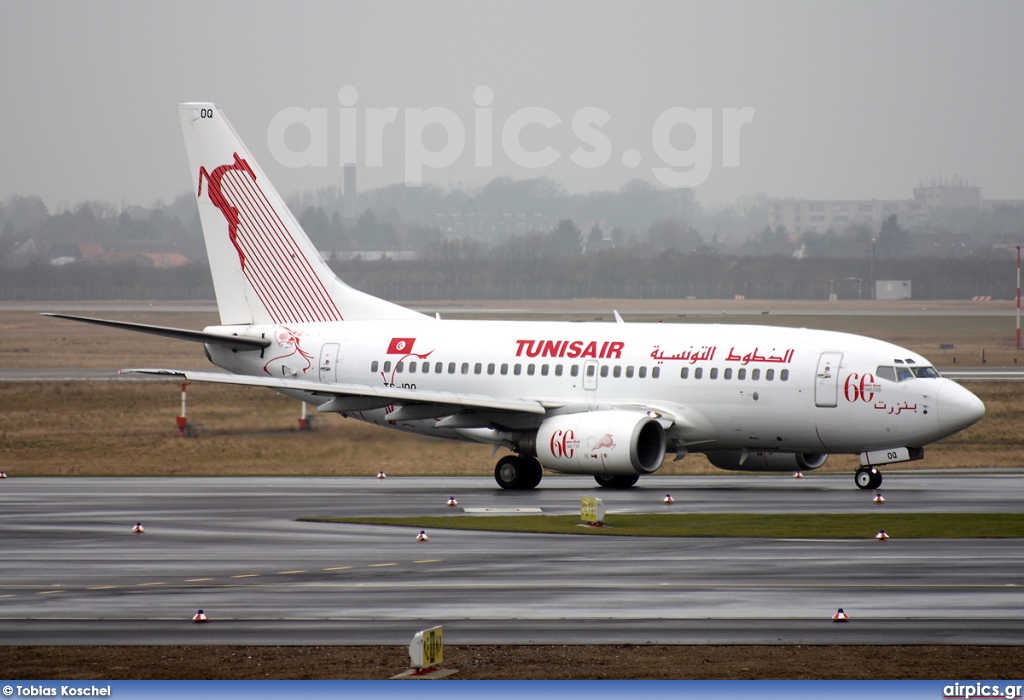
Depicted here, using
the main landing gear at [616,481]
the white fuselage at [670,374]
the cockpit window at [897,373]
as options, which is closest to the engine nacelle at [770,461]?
the white fuselage at [670,374]

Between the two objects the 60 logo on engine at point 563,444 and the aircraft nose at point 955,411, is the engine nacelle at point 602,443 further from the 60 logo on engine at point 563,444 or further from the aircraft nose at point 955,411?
the aircraft nose at point 955,411

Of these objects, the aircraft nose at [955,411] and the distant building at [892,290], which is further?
the distant building at [892,290]

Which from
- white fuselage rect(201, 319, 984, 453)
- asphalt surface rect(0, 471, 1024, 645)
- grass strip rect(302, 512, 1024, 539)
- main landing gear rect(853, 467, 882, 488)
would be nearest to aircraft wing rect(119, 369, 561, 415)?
white fuselage rect(201, 319, 984, 453)

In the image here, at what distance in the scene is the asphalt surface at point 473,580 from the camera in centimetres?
1788

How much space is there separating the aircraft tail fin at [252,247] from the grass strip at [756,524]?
13.9 m

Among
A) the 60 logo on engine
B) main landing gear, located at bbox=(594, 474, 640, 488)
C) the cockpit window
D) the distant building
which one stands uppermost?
the distant building

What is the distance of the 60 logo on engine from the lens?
35844 mm

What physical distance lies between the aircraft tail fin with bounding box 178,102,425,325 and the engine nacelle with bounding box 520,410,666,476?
29.1 ft

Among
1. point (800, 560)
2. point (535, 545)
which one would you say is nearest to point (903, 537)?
point (800, 560)

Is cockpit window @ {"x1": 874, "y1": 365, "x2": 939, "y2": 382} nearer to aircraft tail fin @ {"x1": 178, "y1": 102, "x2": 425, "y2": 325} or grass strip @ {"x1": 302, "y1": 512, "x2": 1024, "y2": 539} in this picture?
grass strip @ {"x1": 302, "y1": 512, "x2": 1024, "y2": 539}

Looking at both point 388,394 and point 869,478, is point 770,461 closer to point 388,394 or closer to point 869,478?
point 869,478

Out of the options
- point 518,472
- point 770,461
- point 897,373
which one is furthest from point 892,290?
point 518,472

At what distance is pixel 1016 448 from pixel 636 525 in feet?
82.9

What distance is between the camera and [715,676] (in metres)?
15.1
